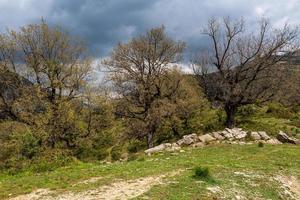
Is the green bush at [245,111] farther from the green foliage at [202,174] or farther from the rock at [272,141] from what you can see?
the green foliage at [202,174]

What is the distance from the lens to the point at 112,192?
15930 mm

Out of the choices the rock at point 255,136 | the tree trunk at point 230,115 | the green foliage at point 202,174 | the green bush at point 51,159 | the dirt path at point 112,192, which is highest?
the tree trunk at point 230,115

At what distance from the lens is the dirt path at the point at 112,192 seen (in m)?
15.4

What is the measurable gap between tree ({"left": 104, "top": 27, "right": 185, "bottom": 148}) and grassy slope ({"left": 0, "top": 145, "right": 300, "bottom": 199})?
14805 millimetres

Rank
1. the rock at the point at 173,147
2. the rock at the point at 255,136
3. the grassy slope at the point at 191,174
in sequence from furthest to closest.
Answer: the rock at the point at 255,136 → the rock at the point at 173,147 → the grassy slope at the point at 191,174

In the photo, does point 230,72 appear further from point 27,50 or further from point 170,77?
point 27,50

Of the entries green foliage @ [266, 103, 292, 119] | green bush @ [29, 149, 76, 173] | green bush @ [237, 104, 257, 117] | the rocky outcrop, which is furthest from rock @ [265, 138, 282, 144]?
green foliage @ [266, 103, 292, 119]

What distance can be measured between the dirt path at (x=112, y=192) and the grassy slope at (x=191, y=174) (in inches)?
19.9

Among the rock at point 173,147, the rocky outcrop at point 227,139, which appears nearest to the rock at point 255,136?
the rocky outcrop at point 227,139

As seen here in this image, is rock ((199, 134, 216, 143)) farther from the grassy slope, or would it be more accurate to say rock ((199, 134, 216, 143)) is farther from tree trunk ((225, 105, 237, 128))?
tree trunk ((225, 105, 237, 128))

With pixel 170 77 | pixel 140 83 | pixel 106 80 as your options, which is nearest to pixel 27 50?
pixel 106 80

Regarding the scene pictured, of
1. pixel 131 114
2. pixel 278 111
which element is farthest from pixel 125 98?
pixel 278 111

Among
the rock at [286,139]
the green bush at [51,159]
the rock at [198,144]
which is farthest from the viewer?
the rock at [286,139]

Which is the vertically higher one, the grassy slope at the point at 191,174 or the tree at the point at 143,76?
the tree at the point at 143,76
